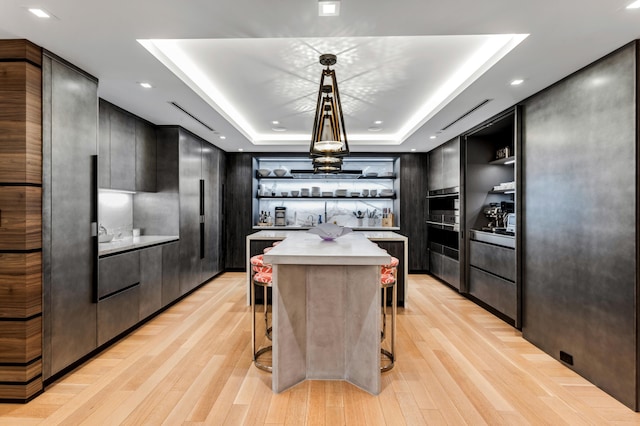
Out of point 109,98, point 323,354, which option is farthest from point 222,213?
point 323,354

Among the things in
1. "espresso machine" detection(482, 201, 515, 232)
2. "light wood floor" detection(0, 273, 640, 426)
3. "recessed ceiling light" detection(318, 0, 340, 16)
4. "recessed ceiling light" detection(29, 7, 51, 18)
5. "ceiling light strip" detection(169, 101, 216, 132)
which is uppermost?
"ceiling light strip" detection(169, 101, 216, 132)

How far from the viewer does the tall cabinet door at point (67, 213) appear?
2.64 m

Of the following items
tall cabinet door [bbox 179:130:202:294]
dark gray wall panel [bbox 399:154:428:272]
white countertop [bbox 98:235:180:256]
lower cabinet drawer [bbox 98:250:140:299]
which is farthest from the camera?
dark gray wall panel [bbox 399:154:428:272]

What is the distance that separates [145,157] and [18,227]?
2474 mm

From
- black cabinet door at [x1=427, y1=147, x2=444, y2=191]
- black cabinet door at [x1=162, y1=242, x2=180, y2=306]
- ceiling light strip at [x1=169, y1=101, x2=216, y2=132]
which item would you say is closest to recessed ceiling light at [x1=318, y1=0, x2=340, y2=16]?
ceiling light strip at [x1=169, y1=101, x2=216, y2=132]

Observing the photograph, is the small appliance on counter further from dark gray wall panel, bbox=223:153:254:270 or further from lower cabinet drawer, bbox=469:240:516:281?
lower cabinet drawer, bbox=469:240:516:281

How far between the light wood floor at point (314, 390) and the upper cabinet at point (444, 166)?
8.87 ft

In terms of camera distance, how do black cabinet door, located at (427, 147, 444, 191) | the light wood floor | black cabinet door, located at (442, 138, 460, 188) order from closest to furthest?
the light wood floor
black cabinet door, located at (442, 138, 460, 188)
black cabinet door, located at (427, 147, 444, 191)

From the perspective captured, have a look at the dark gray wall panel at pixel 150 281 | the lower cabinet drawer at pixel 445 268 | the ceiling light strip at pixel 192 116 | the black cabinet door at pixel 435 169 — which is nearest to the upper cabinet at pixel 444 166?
the black cabinet door at pixel 435 169

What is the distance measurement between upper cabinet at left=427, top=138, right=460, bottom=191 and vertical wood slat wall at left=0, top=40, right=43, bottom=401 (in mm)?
5165

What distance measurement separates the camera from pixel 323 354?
2.80 m

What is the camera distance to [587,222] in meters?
2.83

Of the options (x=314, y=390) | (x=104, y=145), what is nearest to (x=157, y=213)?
(x=104, y=145)

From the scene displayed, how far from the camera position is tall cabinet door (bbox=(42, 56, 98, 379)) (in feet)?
8.65
